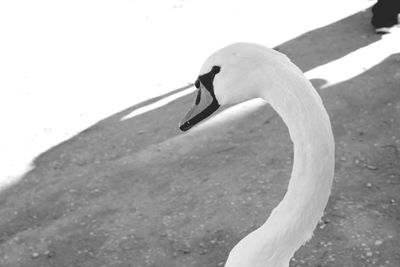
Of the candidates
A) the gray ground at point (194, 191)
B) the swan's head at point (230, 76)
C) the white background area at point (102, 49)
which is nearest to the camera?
the swan's head at point (230, 76)

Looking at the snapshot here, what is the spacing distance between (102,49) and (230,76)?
680cm

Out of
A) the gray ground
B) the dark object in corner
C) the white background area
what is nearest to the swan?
the gray ground

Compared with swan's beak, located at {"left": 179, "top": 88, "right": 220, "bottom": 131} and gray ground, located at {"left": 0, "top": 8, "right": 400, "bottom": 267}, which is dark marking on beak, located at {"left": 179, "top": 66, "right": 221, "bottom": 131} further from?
gray ground, located at {"left": 0, "top": 8, "right": 400, "bottom": 267}

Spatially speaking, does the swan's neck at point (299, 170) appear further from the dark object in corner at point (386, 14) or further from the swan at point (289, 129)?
the dark object in corner at point (386, 14)

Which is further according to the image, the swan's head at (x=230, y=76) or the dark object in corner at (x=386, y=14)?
the dark object in corner at (x=386, y=14)

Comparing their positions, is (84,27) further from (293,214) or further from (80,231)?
(293,214)

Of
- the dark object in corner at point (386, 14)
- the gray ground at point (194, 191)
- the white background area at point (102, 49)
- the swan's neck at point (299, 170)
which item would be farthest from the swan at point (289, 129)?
the dark object in corner at point (386, 14)

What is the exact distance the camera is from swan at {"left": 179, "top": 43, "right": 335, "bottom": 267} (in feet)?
7.88

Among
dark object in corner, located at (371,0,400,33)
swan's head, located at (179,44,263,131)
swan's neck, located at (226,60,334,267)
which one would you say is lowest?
dark object in corner, located at (371,0,400,33)

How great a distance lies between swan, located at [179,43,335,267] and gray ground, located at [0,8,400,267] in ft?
6.57

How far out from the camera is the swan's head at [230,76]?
2551mm

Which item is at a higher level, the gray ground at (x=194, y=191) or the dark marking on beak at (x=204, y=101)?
the dark marking on beak at (x=204, y=101)

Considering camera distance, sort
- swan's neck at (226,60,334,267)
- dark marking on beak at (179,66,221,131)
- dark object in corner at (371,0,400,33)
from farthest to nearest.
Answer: dark object in corner at (371,0,400,33) → dark marking on beak at (179,66,221,131) → swan's neck at (226,60,334,267)

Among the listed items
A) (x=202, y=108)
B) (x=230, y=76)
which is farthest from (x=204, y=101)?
(x=230, y=76)
